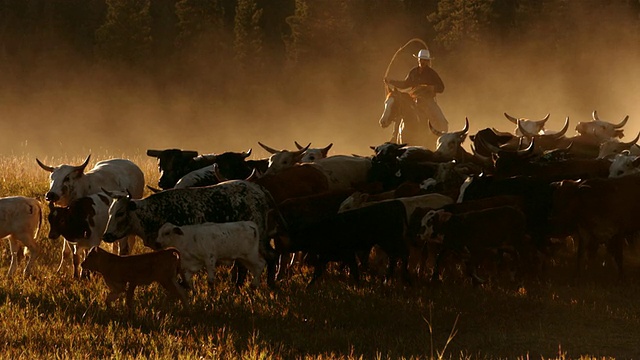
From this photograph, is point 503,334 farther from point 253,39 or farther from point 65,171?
point 253,39

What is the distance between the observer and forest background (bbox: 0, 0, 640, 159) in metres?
56.2

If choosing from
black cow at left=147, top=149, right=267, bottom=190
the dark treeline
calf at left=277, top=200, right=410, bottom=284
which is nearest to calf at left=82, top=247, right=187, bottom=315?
calf at left=277, top=200, right=410, bottom=284

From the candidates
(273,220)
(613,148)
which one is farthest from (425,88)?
(273,220)

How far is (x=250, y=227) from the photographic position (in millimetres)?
12672

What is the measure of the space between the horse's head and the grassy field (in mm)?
9087

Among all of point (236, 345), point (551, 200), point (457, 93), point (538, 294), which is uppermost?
point (457, 93)

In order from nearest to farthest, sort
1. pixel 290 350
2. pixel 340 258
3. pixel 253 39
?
pixel 290 350 < pixel 340 258 < pixel 253 39

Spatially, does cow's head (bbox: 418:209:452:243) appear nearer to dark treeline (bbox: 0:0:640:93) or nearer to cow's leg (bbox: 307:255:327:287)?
cow's leg (bbox: 307:255:327:287)

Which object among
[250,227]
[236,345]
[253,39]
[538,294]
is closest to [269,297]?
[250,227]

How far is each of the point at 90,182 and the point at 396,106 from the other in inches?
351

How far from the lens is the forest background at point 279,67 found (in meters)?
56.2

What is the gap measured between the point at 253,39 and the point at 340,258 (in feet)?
150

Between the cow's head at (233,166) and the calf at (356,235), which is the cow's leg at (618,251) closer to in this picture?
the calf at (356,235)

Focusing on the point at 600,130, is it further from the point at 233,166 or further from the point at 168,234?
the point at 168,234
